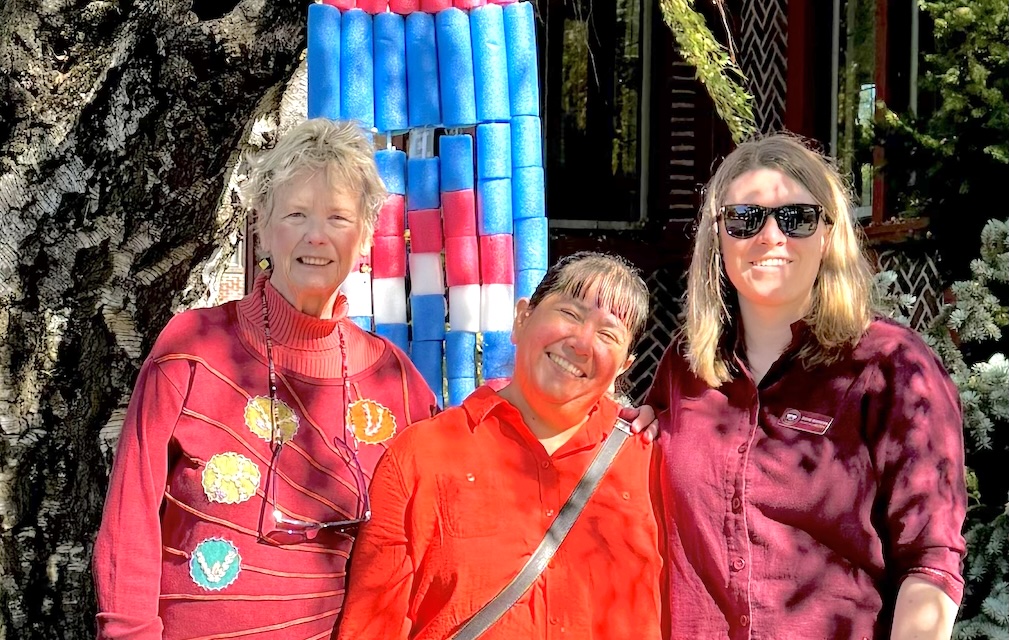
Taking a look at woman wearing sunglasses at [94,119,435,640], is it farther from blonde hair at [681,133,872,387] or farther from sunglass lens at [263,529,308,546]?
blonde hair at [681,133,872,387]

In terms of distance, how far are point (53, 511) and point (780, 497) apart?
2.22m

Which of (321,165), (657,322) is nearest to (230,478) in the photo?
(321,165)

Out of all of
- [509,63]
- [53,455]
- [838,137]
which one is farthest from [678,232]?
[53,455]

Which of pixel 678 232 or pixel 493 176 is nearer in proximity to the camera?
pixel 493 176

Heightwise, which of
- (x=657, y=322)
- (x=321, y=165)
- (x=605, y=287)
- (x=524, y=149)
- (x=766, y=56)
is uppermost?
(x=766, y=56)

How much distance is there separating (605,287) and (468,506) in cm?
54

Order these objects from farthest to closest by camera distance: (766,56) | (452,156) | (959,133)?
(766,56) < (959,133) < (452,156)

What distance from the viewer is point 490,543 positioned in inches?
A: 92.5

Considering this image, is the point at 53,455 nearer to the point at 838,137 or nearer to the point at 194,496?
the point at 194,496

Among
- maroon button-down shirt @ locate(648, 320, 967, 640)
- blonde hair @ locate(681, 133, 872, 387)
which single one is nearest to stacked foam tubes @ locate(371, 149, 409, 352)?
blonde hair @ locate(681, 133, 872, 387)

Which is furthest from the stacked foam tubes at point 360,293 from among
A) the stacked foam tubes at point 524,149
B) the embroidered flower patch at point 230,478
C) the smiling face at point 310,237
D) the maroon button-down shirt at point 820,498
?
the maroon button-down shirt at point 820,498

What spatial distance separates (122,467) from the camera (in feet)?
7.61

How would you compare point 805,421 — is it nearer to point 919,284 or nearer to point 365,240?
point 365,240

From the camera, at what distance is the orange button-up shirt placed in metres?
2.33
